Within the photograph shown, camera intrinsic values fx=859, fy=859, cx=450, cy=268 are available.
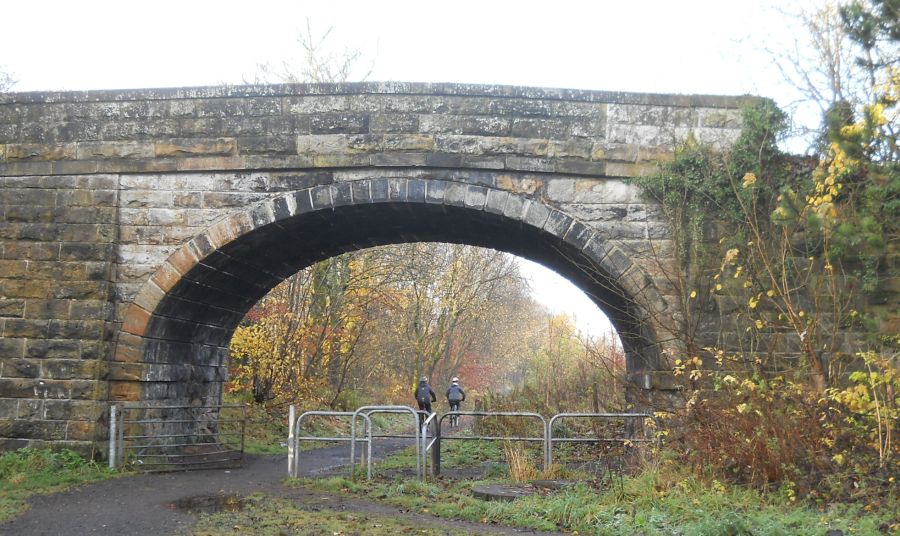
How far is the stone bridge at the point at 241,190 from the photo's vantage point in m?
10.2

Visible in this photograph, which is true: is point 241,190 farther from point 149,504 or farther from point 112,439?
point 149,504

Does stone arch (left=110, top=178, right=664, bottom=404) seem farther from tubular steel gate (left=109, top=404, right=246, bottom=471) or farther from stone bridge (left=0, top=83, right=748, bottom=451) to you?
tubular steel gate (left=109, top=404, right=246, bottom=471)

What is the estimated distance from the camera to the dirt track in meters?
6.92

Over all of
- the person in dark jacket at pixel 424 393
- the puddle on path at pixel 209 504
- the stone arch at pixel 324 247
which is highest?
the stone arch at pixel 324 247

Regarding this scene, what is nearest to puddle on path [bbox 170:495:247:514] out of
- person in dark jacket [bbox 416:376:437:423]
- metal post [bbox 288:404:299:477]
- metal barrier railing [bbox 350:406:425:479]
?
metal post [bbox 288:404:299:477]

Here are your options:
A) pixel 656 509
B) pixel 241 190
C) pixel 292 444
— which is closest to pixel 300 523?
pixel 656 509

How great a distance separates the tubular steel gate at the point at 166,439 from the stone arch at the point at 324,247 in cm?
22

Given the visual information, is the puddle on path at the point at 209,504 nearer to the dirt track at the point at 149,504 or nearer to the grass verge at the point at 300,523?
the dirt track at the point at 149,504

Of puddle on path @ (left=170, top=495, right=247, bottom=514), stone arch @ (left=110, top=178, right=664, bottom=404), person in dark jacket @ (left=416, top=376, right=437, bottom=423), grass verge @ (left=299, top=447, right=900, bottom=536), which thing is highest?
stone arch @ (left=110, top=178, right=664, bottom=404)

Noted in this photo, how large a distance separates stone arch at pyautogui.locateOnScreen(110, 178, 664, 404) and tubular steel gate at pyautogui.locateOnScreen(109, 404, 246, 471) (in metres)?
0.22

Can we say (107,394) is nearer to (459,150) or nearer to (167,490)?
(167,490)

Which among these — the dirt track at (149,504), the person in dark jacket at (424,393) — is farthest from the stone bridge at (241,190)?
the person in dark jacket at (424,393)

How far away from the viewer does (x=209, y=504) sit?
813 centimetres

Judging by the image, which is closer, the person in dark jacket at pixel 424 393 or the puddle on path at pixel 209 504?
the puddle on path at pixel 209 504
